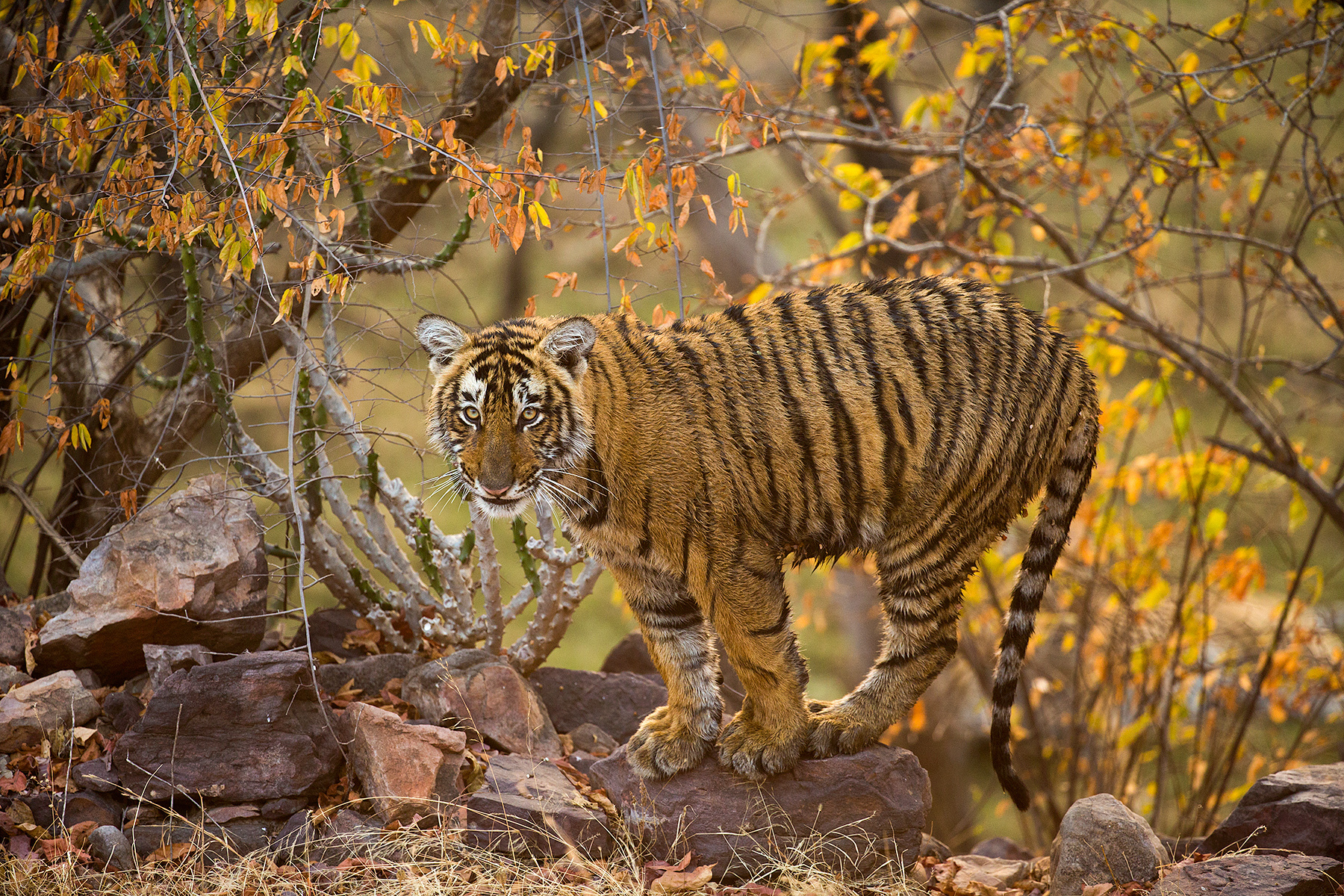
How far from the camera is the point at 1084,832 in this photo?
364cm

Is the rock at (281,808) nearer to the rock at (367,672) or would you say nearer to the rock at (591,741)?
the rock at (367,672)

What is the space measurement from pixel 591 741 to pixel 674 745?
3.10ft

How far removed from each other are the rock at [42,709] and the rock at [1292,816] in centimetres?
419

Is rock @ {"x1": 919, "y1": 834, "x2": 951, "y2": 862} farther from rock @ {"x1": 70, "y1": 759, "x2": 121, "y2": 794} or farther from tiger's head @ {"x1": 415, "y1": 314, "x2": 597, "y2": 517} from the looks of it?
rock @ {"x1": 70, "y1": 759, "x2": 121, "y2": 794}

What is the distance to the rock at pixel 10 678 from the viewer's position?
4012 mm

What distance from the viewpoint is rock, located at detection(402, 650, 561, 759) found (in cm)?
410

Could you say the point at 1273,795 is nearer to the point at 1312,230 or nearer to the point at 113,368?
the point at 113,368

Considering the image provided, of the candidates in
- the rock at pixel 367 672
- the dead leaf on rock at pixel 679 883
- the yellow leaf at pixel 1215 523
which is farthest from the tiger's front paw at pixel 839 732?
the yellow leaf at pixel 1215 523

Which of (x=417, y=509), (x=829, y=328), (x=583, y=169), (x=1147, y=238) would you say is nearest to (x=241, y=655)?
(x=417, y=509)

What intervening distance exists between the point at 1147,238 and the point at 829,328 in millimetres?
2578

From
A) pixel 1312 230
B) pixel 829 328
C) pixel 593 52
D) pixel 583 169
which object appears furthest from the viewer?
pixel 1312 230

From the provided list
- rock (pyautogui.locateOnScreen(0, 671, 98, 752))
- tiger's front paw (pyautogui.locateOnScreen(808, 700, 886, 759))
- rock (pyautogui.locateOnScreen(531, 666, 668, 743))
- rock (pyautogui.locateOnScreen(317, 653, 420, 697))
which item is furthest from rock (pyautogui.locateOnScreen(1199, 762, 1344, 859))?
rock (pyautogui.locateOnScreen(0, 671, 98, 752))

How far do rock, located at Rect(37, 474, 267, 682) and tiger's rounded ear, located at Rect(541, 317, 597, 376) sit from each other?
5.47 ft

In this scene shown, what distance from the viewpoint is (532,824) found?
139 inches
